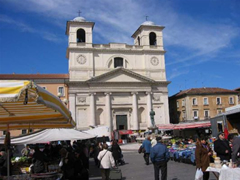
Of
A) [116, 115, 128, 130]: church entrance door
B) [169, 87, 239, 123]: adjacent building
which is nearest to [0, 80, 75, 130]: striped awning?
[116, 115, 128, 130]: church entrance door

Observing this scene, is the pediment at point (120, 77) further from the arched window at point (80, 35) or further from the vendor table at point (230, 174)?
the vendor table at point (230, 174)

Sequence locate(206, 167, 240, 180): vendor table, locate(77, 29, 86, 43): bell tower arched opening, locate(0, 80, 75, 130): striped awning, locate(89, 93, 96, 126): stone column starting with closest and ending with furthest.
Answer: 1. locate(0, 80, 75, 130): striped awning
2. locate(206, 167, 240, 180): vendor table
3. locate(89, 93, 96, 126): stone column
4. locate(77, 29, 86, 43): bell tower arched opening

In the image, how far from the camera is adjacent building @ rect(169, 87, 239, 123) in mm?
48406

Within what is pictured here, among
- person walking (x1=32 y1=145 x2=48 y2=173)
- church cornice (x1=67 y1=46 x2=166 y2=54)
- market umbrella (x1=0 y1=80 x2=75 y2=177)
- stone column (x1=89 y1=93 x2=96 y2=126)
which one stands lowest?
person walking (x1=32 y1=145 x2=48 y2=173)

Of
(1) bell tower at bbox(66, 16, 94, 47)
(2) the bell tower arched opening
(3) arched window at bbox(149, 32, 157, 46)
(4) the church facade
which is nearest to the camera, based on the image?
(4) the church facade

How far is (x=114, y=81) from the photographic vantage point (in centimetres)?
4228

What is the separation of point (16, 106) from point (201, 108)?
46.4 metres

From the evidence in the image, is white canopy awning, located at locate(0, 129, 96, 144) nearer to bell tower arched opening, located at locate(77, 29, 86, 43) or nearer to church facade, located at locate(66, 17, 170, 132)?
church facade, located at locate(66, 17, 170, 132)

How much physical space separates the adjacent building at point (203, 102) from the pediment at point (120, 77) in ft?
30.3

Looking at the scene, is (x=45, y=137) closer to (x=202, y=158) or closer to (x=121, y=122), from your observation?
(x=202, y=158)

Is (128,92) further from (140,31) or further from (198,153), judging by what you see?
(198,153)

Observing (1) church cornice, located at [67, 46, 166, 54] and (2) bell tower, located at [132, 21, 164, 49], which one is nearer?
(1) church cornice, located at [67, 46, 166, 54]

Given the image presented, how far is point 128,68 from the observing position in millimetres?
44562

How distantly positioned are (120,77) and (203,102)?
53.7 ft
